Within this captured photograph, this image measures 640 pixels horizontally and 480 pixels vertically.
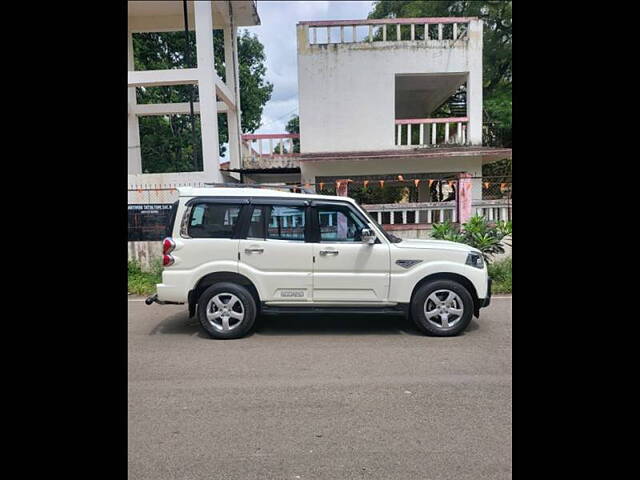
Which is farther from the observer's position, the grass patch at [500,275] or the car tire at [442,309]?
the grass patch at [500,275]

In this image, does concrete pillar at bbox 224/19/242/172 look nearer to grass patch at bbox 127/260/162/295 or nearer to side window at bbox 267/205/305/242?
grass patch at bbox 127/260/162/295

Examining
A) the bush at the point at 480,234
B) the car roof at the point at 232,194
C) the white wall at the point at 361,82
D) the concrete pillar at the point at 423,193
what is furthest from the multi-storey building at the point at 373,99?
the car roof at the point at 232,194

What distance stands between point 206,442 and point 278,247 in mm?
2948

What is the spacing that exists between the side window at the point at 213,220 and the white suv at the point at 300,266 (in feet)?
0.04

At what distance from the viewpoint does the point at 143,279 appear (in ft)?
31.1

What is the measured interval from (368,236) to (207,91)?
27.2 feet

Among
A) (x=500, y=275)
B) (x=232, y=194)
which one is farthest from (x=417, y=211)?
(x=232, y=194)

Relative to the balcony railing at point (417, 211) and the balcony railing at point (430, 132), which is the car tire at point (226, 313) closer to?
the balcony railing at point (417, 211)

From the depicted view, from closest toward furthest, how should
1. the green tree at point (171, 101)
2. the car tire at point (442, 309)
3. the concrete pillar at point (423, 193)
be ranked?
the car tire at point (442, 309), the concrete pillar at point (423, 193), the green tree at point (171, 101)

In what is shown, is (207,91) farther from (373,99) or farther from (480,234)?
(480,234)

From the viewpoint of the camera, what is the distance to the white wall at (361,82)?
1227 centimetres

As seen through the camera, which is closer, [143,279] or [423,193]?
[143,279]

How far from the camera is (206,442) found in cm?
312
